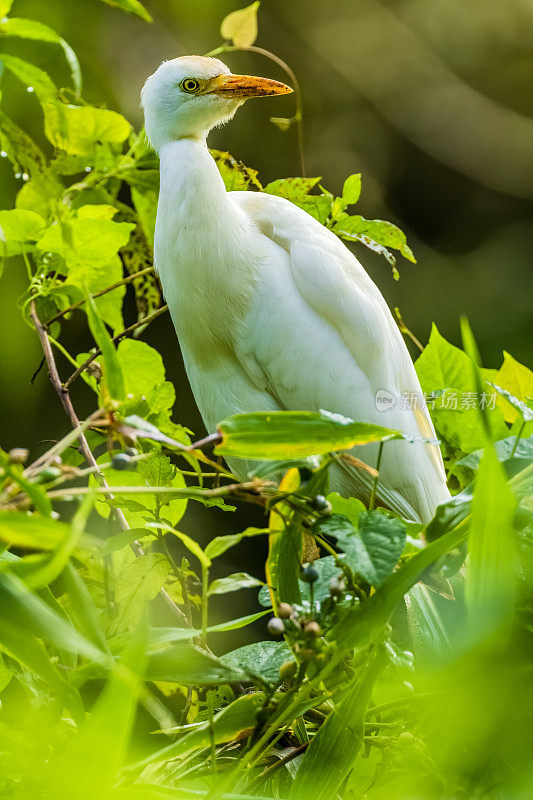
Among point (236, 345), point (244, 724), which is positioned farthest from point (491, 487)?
point (236, 345)

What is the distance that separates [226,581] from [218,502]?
169mm

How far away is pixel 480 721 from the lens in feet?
0.75

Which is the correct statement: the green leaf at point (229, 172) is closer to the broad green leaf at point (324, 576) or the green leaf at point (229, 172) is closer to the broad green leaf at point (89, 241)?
the broad green leaf at point (89, 241)

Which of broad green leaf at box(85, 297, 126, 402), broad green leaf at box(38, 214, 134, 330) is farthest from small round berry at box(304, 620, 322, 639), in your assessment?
broad green leaf at box(38, 214, 134, 330)

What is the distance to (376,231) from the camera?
82 cm

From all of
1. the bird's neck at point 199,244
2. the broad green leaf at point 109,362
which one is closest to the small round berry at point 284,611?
the broad green leaf at point 109,362

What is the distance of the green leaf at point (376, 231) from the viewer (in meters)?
0.80

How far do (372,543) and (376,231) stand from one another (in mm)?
559

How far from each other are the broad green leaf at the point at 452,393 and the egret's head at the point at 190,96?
47 centimetres

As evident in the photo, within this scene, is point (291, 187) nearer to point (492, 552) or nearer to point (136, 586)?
point (136, 586)

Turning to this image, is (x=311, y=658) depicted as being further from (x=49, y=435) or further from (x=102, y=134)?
(x=49, y=435)

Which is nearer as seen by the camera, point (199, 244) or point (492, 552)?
point (492, 552)

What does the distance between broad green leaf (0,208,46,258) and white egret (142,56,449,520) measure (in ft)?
0.75

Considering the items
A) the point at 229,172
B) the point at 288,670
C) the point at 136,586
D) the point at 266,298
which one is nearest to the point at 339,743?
the point at 288,670
